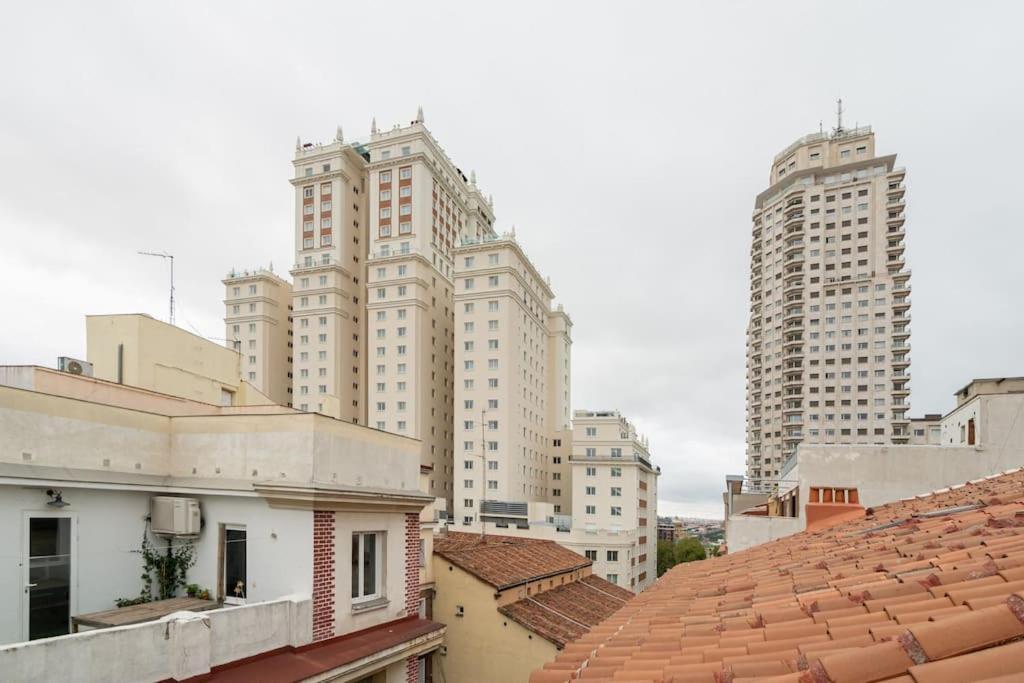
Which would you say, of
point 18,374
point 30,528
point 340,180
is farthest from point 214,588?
point 340,180

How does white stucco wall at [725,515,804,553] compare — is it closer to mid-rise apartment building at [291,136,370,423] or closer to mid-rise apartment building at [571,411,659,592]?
mid-rise apartment building at [571,411,659,592]

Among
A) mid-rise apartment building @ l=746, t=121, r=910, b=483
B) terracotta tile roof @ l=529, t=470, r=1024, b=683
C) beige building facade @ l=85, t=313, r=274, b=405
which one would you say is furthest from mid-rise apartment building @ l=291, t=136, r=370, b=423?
terracotta tile roof @ l=529, t=470, r=1024, b=683

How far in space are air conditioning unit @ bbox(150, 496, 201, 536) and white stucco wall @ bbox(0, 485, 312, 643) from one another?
0.19m

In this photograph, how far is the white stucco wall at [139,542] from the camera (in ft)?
26.3

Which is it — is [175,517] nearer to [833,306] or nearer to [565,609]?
[565,609]

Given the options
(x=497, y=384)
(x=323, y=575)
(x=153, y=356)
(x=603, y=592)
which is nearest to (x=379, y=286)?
(x=497, y=384)

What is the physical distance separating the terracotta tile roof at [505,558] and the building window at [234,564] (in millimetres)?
10653

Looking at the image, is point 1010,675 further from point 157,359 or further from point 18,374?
point 157,359

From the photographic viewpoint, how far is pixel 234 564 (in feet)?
29.6

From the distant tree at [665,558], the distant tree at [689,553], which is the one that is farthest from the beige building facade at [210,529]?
the distant tree at [689,553]

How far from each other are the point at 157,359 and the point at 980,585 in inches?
551

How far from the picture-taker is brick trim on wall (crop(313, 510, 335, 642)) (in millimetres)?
8570

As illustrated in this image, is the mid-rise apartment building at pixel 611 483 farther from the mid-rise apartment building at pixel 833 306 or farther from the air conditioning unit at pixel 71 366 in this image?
the air conditioning unit at pixel 71 366

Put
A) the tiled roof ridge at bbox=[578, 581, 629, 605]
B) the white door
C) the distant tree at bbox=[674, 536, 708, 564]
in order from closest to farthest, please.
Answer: the white door < the tiled roof ridge at bbox=[578, 581, 629, 605] < the distant tree at bbox=[674, 536, 708, 564]
